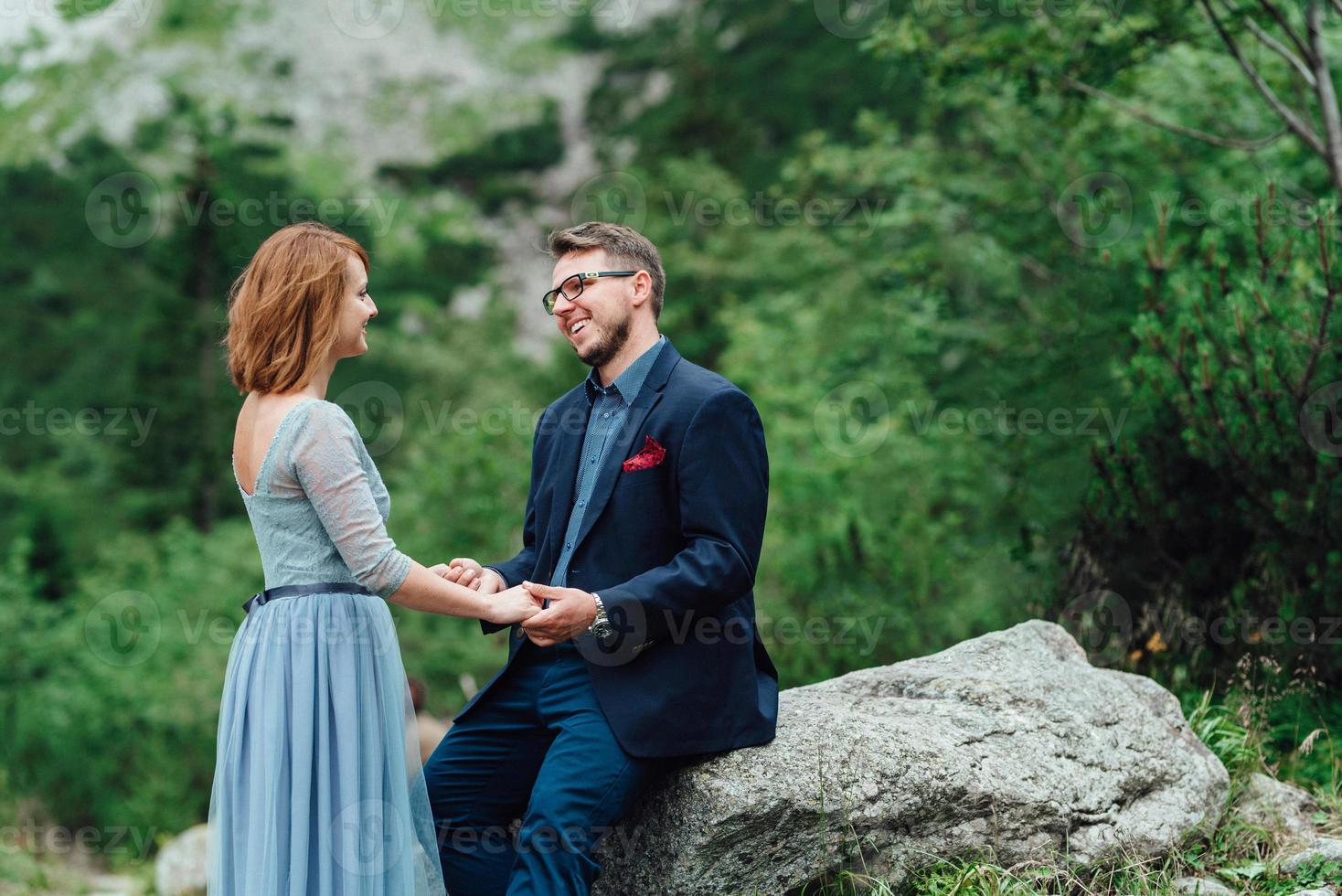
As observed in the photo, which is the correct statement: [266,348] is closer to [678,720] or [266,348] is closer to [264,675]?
[264,675]

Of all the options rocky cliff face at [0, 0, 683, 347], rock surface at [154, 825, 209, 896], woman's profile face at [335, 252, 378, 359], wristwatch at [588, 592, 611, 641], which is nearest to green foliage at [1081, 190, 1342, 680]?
wristwatch at [588, 592, 611, 641]

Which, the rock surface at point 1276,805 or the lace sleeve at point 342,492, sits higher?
the lace sleeve at point 342,492

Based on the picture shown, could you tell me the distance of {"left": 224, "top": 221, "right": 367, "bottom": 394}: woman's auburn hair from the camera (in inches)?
117

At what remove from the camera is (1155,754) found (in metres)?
4.00

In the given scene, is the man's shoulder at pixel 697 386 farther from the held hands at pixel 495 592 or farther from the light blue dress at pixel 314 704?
the light blue dress at pixel 314 704

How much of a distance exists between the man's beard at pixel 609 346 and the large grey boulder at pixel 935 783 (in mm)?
1175

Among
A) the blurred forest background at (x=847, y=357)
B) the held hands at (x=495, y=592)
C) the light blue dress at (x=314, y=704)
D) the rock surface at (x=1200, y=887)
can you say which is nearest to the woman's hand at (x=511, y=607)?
the held hands at (x=495, y=592)

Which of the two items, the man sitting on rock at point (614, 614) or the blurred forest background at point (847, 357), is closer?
the man sitting on rock at point (614, 614)

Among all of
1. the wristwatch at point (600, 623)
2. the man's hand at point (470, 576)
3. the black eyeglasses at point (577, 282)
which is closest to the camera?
the wristwatch at point (600, 623)

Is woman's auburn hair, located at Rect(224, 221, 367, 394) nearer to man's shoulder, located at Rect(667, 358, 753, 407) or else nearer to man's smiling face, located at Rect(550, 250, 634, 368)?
man's smiling face, located at Rect(550, 250, 634, 368)

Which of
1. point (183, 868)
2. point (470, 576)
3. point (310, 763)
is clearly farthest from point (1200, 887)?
point (183, 868)

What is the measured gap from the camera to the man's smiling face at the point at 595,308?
3.46 meters

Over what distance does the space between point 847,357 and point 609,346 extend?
10004 millimetres

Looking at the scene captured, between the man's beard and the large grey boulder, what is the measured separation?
3.86ft
